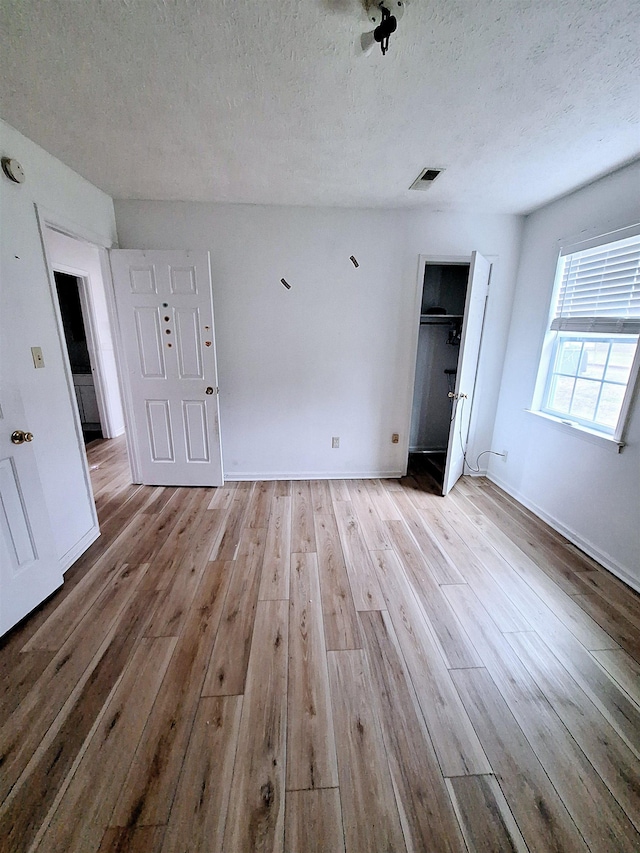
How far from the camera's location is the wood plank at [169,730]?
0.98 metres

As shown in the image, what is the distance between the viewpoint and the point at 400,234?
2.79 meters

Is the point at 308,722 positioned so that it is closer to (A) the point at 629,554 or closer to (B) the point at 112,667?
(B) the point at 112,667

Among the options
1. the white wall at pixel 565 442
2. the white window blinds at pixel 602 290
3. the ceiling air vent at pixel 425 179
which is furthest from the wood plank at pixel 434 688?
the ceiling air vent at pixel 425 179

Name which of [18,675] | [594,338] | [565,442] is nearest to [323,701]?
[18,675]

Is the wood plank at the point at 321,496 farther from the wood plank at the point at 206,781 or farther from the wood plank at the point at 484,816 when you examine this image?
the wood plank at the point at 484,816

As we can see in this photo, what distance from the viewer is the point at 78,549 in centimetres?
211

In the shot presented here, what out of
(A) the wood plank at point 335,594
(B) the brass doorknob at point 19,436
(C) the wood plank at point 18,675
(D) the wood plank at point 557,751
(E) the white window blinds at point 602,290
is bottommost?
(D) the wood plank at point 557,751

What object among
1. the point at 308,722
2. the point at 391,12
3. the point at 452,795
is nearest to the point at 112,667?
the point at 308,722

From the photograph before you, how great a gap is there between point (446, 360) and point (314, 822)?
150 inches

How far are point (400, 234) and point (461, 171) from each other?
2.42 feet

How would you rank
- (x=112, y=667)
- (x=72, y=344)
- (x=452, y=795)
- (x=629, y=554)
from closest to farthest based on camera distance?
1. (x=452, y=795)
2. (x=112, y=667)
3. (x=629, y=554)
4. (x=72, y=344)

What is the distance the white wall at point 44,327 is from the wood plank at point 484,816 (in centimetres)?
230

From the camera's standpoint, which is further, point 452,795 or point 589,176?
point 589,176

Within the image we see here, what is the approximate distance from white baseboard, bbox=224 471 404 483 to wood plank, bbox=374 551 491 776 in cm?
144
